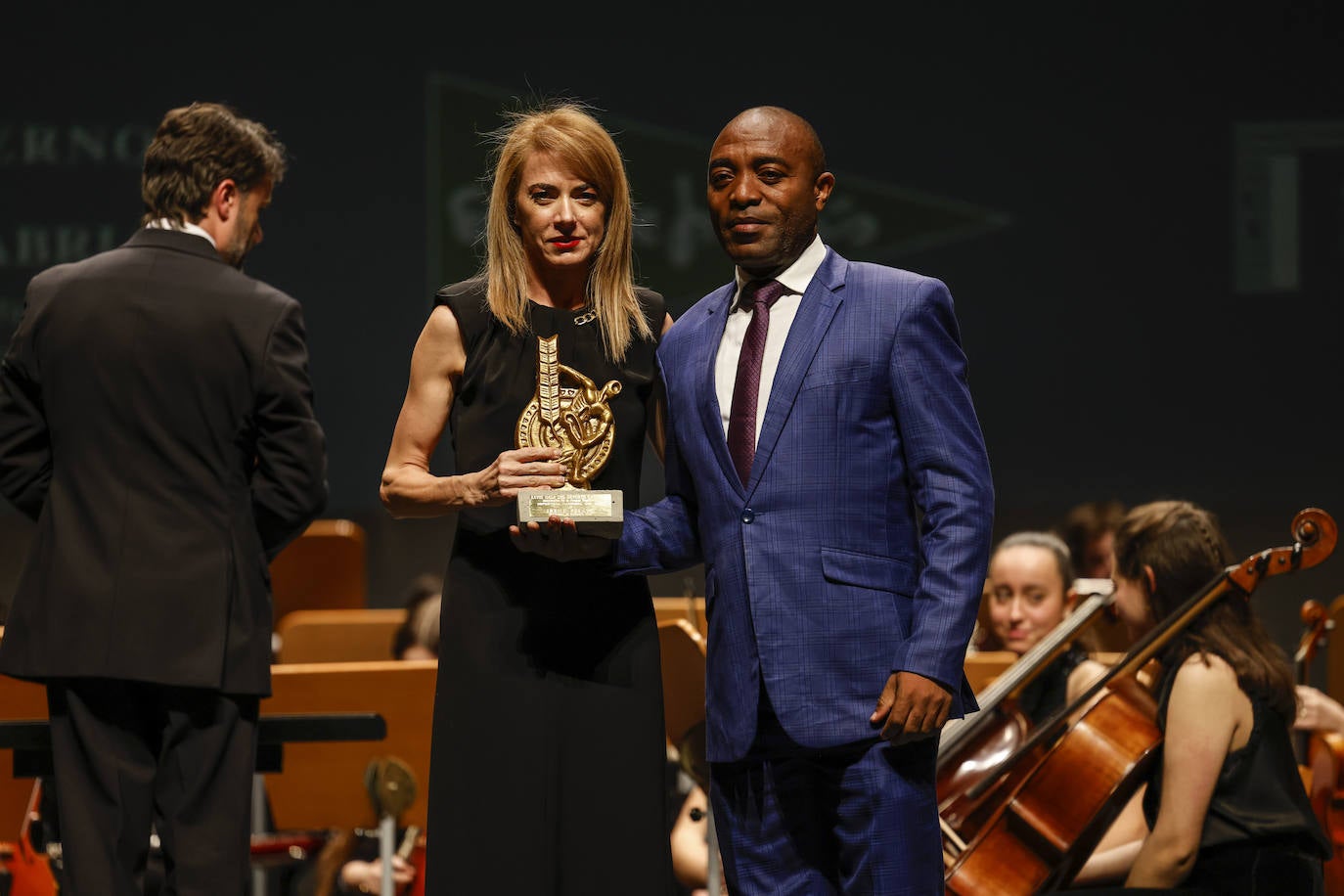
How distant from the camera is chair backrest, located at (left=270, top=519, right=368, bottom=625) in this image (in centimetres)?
752

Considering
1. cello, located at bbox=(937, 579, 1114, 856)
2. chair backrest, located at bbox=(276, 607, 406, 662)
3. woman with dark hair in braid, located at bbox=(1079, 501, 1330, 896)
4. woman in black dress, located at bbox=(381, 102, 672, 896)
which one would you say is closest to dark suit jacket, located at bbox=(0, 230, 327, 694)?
woman in black dress, located at bbox=(381, 102, 672, 896)

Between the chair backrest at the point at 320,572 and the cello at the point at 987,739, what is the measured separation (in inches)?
178

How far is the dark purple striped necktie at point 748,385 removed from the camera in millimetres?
2414

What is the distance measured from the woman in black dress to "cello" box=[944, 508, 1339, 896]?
34.1 inches

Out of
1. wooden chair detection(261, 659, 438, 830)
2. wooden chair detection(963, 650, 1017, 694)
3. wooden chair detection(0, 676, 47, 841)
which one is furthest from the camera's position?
wooden chair detection(963, 650, 1017, 694)

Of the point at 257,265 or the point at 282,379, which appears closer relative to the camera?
the point at 282,379

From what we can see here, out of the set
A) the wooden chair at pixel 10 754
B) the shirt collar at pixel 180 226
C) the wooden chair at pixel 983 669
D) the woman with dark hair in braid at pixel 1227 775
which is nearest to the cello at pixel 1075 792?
the woman with dark hair in braid at pixel 1227 775

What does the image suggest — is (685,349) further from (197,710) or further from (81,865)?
(81,865)

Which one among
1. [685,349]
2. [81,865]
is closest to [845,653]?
[685,349]

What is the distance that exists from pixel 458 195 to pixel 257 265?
107 cm

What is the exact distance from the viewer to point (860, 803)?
7.47 ft

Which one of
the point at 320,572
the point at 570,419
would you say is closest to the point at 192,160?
the point at 570,419

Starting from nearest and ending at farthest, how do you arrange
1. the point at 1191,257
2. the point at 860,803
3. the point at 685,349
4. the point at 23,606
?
the point at 860,803, the point at 685,349, the point at 23,606, the point at 1191,257

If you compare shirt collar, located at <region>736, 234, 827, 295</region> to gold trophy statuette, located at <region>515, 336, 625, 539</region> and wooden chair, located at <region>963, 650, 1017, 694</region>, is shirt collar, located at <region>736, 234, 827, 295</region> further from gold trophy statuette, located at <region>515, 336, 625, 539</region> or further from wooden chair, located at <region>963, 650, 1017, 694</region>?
wooden chair, located at <region>963, 650, 1017, 694</region>
